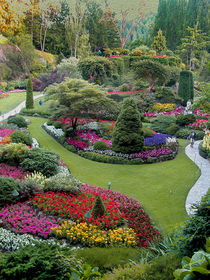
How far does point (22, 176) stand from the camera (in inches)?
422

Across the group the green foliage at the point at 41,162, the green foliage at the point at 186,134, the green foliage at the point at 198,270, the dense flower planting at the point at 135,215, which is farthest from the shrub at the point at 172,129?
the green foliage at the point at 198,270

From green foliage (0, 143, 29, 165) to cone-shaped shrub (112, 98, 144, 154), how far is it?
191 inches

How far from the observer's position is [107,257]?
5.69m

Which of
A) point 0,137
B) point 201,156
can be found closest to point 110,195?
point 201,156

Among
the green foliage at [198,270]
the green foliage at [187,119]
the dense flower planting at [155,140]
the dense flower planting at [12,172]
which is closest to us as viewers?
the green foliage at [198,270]

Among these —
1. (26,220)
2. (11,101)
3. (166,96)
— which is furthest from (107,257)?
(11,101)

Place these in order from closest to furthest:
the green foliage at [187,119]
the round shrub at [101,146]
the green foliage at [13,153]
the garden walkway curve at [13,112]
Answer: the green foliage at [13,153] < the round shrub at [101,146] < the green foliage at [187,119] < the garden walkway curve at [13,112]

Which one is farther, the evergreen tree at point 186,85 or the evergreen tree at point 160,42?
the evergreen tree at point 160,42

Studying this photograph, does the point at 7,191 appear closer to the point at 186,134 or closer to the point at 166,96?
the point at 186,134

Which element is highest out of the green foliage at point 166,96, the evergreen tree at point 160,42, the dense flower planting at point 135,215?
the evergreen tree at point 160,42

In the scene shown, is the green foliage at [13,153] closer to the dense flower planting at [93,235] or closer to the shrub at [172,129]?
the dense flower planting at [93,235]

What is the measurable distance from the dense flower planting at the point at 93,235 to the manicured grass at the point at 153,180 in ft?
4.25

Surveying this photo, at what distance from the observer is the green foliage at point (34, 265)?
371cm

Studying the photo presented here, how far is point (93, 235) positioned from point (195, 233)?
3795mm
